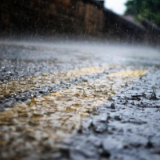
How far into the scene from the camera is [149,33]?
84.6ft

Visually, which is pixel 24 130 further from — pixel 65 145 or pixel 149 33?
pixel 149 33

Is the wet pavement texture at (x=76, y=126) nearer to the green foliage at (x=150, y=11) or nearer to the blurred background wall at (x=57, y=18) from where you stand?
the blurred background wall at (x=57, y=18)

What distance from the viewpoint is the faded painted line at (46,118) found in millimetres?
668

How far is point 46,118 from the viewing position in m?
0.86

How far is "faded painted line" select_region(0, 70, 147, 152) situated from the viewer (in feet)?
2.19

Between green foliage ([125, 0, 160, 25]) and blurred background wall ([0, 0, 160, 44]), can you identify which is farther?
green foliage ([125, 0, 160, 25])

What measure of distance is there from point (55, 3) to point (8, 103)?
23.8 ft

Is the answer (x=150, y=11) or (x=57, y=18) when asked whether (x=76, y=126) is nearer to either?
(x=57, y=18)

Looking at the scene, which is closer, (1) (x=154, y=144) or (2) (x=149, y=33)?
(1) (x=154, y=144)

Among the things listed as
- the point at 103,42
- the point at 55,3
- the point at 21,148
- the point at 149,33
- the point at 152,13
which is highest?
the point at 152,13

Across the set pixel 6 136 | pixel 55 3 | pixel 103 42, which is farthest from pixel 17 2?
pixel 103 42

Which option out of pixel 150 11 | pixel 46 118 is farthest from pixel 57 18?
pixel 150 11

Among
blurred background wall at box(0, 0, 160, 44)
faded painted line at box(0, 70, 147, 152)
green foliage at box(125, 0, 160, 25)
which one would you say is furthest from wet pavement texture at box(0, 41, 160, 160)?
green foliage at box(125, 0, 160, 25)

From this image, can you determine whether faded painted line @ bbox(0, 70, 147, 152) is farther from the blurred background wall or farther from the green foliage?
the green foliage
